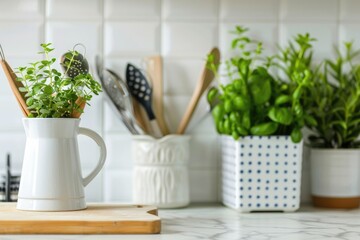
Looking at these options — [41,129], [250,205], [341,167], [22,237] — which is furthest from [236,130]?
[22,237]

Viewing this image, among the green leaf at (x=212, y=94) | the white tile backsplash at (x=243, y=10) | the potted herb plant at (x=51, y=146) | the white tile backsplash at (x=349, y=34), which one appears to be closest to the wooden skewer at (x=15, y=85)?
the potted herb plant at (x=51, y=146)

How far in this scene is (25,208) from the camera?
118cm

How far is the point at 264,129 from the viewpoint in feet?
4.49

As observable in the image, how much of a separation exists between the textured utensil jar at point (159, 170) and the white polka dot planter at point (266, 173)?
0.13 m

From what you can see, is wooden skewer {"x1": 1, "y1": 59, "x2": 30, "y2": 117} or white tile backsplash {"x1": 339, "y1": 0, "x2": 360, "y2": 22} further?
white tile backsplash {"x1": 339, "y1": 0, "x2": 360, "y2": 22}

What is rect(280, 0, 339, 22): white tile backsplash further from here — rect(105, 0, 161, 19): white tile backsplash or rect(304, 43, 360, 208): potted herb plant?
rect(105, 0, 161, 19): white tile backsplash

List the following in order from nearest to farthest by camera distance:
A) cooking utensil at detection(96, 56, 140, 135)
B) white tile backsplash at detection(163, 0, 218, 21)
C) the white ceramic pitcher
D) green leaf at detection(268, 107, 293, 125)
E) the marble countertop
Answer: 1. the marble countertop
2. the white ceramic pitcher
3. green leaf at detection(268, 107, 293, 125)
4. cooking utensil at detection(96, 56, 140, 135)
5. white tile backsplash at detection(163, 0, 218, 21)

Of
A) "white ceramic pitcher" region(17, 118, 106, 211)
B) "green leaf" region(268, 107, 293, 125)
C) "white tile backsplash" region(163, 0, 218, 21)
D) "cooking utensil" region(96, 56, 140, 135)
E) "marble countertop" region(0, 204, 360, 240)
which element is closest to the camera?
"marble countertop" region(0, 204, 360, 240)

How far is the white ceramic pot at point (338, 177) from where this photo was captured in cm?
147

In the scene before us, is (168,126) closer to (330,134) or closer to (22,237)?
(330,134)

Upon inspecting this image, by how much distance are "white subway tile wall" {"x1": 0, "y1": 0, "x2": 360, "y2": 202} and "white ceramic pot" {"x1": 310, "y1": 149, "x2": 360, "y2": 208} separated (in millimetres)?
96

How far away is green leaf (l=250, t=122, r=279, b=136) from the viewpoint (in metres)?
1.37

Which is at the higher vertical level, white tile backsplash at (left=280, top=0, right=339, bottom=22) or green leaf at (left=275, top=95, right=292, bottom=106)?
white tile backsplash at (left=280, top=0, right=339, bottom=22)

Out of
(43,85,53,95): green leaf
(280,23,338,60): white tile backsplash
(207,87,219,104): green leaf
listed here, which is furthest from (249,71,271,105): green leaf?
(43,85,53,95): green leaf
